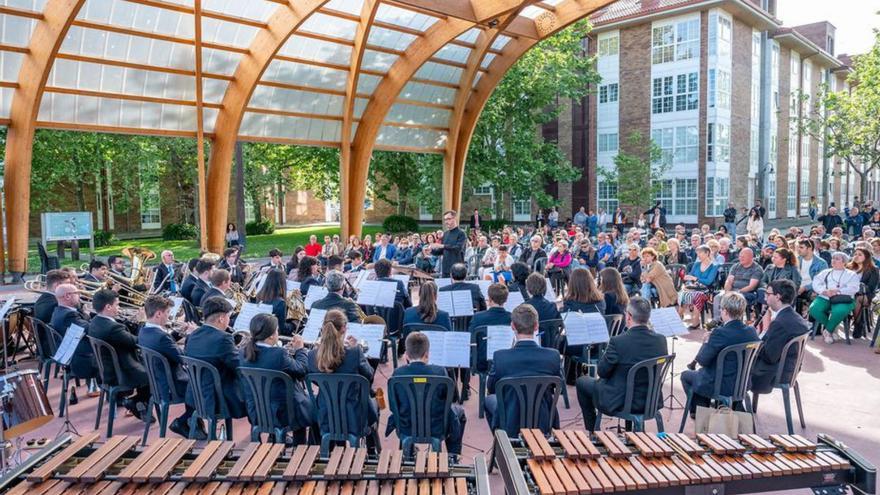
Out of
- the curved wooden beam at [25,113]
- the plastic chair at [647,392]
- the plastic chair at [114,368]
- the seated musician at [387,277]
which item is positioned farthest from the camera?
the curved wooden beam at [25,113]

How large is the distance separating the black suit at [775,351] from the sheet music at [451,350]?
121 inches

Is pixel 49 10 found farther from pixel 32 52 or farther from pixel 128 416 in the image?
pixel 128 416

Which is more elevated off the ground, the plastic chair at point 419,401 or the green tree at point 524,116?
the green tree at point 524,116

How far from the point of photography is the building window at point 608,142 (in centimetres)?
3603

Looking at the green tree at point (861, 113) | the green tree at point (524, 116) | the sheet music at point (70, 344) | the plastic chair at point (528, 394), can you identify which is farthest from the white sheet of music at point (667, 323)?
the green tree at point (861, 113)

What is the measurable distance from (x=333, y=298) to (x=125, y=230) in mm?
36793

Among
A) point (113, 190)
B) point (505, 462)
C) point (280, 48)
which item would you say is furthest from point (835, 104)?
point (113, 190)

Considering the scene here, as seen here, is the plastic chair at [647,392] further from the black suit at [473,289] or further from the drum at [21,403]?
the drum at [21,403]

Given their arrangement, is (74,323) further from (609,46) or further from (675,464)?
(609,46)

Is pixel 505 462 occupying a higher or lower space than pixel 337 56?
lower

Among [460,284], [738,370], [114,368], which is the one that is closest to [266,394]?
[114,368]

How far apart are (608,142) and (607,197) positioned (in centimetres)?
341

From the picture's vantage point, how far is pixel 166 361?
18.5ft

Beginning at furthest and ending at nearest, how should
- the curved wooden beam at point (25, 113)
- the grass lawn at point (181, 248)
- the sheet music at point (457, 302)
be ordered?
the grass lawn at point (181, 248) → the curved wooden beam at point (25, 113) → the sheet music at point (457, 302)
